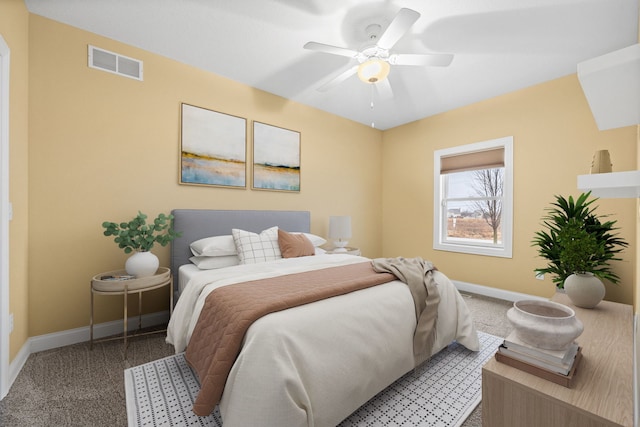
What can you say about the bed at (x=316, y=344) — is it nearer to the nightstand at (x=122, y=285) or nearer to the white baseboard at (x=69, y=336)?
the nightstand at (x=122, y=285)

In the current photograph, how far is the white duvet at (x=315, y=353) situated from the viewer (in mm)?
1188

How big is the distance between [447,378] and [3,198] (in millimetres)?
3124

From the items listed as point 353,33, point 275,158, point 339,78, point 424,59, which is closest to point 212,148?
point 275,158

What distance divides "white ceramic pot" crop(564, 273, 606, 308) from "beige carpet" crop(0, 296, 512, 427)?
93cm

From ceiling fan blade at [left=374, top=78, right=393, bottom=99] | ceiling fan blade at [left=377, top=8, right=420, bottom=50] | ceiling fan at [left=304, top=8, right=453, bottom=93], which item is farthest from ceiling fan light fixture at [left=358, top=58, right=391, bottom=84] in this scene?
ceiling fan blade at [left=374, top=78, right=393, bottom=99]

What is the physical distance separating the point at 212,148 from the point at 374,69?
1966 mm

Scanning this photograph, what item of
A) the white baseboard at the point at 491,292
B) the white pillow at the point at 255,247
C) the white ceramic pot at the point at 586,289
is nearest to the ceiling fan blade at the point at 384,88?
the white pillow at the point at 255,247

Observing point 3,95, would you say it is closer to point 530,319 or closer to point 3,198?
point 3,198

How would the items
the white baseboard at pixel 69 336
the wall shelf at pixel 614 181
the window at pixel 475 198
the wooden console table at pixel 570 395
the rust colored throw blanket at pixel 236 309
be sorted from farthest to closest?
the window at pixel 475 198 → the white baseboard at pixel 69 336 → the rust colored throw blanket at pixel 236 309 → the wooden console table at pixel 570 395 → the wall shelf at pixel 614 181

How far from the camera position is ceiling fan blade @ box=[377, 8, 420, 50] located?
1.77 m

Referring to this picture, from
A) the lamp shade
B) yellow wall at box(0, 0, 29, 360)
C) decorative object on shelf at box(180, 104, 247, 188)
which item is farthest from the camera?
the lamp shade

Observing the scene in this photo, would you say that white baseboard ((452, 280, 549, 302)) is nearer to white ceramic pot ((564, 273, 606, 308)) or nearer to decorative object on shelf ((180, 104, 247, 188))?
white ceramic pot ((564, 273, 606, 308))

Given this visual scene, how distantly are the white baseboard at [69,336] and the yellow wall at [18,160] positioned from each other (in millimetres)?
71

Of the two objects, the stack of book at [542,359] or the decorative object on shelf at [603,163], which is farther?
the decorative object on shelf at [603,163]
